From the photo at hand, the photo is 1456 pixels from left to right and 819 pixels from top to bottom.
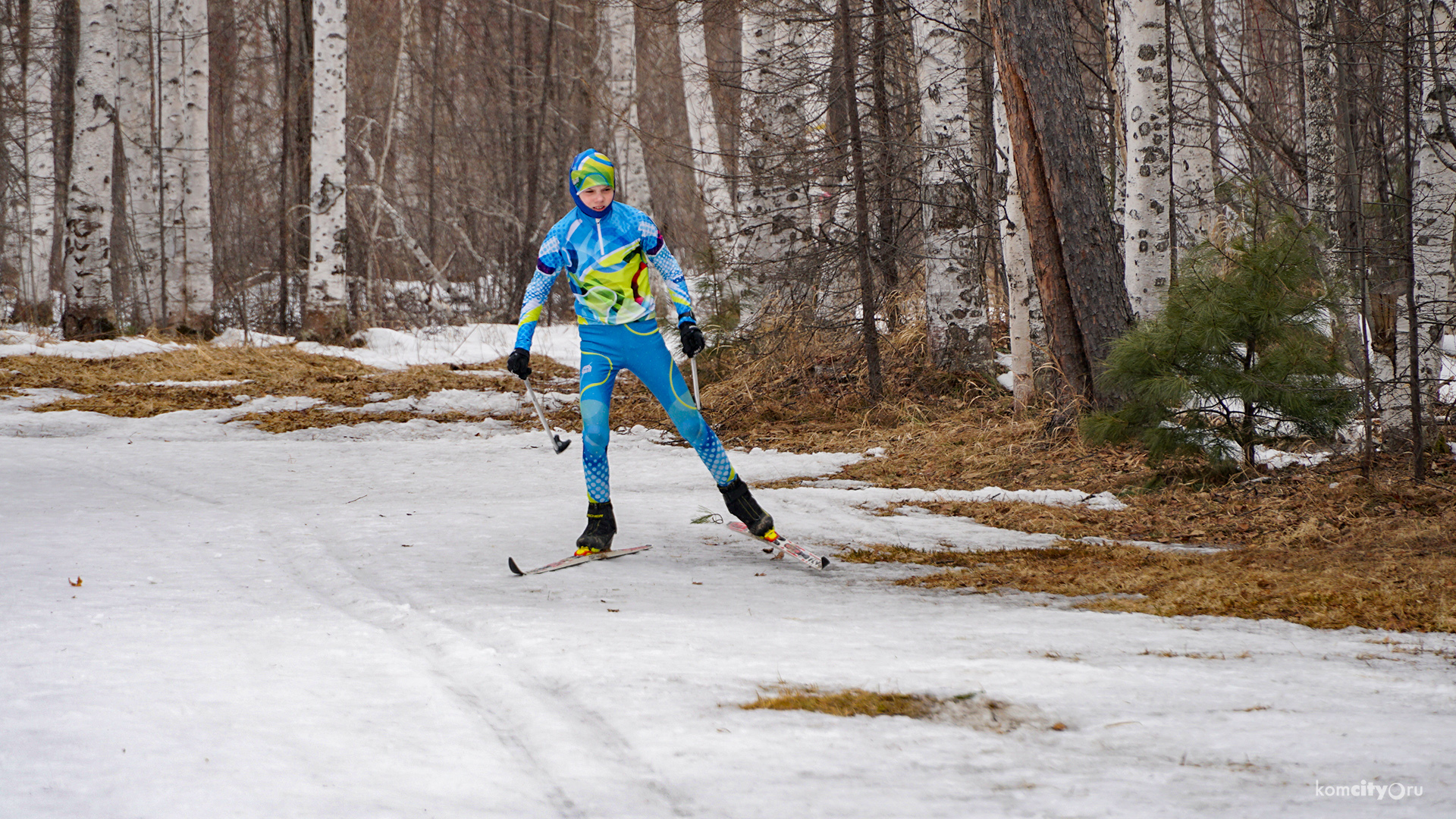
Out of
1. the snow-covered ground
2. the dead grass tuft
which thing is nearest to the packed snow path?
the snow-covered ground

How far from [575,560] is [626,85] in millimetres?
13719

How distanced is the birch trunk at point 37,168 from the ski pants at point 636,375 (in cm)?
1549

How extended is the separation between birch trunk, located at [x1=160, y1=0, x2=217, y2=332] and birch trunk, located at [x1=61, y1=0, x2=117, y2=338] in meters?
1.13

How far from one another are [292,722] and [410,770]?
468mm

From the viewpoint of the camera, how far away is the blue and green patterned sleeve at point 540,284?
5.66 m

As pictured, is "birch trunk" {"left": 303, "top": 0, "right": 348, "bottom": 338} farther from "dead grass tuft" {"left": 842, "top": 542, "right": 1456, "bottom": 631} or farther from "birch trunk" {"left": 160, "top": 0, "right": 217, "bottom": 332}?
"dead grass tuft" {"left": 842, "top": 542, "right": 1456, "bottom": 631}

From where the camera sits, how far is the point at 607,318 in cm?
565

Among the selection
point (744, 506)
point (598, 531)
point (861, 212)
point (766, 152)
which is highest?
point (766, 152)

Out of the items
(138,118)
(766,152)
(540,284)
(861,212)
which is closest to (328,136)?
(138,118)

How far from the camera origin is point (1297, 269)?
663cm

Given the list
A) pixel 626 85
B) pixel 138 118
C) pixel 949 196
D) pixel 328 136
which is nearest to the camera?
pixel 949 196

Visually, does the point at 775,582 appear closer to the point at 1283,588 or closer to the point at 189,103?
the point at 1283,588

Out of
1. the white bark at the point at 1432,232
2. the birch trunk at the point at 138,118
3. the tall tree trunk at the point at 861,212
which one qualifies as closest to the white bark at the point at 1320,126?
the white bark at the point at 1432,232

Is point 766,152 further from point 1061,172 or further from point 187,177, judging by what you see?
point 187,177
